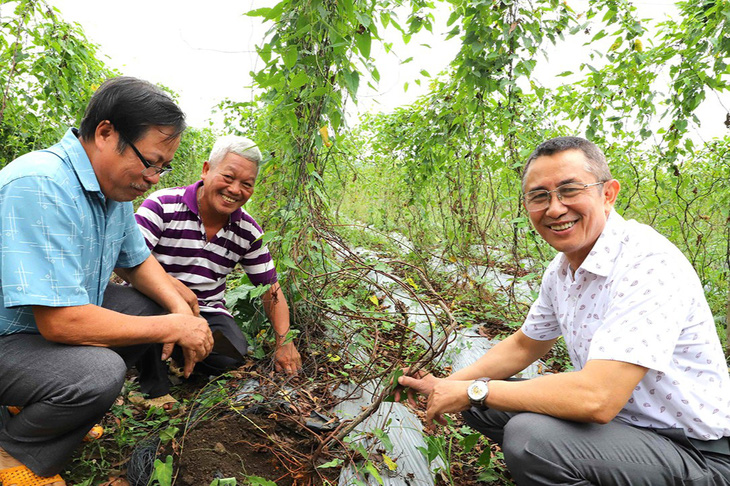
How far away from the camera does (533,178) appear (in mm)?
1491

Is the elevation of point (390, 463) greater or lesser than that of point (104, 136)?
lesser

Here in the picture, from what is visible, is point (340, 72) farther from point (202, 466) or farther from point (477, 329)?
point (477, 329)

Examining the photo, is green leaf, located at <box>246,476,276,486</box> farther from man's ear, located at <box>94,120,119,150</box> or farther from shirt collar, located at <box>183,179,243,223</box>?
shirt collar, located at <box>183,179,243,223</box>

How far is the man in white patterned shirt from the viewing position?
1.18 meters

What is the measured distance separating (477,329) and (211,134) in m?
9.48

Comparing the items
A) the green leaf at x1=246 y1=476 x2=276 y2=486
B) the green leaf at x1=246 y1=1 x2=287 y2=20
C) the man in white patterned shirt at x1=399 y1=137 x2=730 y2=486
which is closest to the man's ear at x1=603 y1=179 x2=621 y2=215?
the man in white patterned shirt at x1=399 y1=137 x2=730 y2=486

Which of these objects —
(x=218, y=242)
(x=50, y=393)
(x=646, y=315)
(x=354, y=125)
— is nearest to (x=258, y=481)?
(x=50, y=393)

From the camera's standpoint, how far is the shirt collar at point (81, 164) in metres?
1.42

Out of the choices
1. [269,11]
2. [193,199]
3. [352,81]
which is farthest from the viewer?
[193,199]

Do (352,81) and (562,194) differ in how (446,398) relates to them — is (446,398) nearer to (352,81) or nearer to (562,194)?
(562,194)

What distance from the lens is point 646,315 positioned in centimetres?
118

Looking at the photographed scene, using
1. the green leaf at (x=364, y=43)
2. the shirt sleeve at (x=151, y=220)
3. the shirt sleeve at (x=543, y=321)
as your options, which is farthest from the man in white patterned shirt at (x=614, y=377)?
the shirt sleeve at (x=151, y=220)

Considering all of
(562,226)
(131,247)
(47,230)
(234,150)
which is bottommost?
(131,247)

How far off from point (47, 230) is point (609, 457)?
5.90ft
